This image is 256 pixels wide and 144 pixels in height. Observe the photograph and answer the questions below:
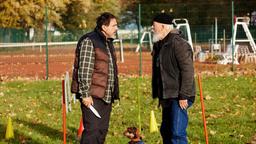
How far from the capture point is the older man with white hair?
5.87 meters

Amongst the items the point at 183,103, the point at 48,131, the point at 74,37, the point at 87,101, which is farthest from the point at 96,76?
the point at 74,37

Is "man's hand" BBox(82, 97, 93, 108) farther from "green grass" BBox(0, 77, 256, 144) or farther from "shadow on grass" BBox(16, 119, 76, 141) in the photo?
"shadow on grass" BBox(16, 119, 76, 141)

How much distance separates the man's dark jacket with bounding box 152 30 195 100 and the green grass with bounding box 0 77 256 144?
2.01 meters

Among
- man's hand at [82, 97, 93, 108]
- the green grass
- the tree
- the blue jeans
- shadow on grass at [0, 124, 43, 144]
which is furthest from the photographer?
the tree

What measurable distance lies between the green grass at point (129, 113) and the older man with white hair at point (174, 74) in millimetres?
1860

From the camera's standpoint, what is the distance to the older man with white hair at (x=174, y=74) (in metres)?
5.87

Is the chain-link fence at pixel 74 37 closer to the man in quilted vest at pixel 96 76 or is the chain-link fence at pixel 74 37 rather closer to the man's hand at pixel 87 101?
the man in quilted vest at pixel 96 76

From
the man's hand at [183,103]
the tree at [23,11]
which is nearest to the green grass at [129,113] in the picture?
the man's hand at [183,103]

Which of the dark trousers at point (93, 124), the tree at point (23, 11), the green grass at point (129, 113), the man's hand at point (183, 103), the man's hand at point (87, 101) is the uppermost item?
the tree at point (23, 11)

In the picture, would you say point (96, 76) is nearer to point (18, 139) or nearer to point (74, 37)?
point (18, 139)

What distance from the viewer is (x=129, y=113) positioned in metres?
10.4

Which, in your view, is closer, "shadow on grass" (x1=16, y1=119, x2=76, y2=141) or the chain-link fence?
"shadow on grass" (x1=16, y1=119, x2=76, y2=141)

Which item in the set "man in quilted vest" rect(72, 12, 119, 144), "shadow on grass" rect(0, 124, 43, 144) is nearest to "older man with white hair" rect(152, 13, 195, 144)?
"man in quilted vest" rect(72, 12, 119, 144)

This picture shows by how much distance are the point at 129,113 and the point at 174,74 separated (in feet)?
15.0
